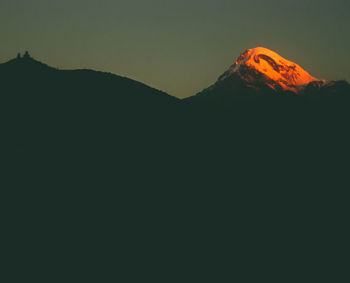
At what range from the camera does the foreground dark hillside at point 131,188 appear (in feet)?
411

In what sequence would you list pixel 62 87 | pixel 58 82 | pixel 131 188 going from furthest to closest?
pixel 62 87, pixel 58 82, pixel 131 188

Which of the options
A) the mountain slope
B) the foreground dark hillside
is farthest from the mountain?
the foreground dark hillside

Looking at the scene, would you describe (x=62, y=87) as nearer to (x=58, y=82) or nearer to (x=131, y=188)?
(x=58, y=82)

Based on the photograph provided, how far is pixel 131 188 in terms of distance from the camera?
149 metres

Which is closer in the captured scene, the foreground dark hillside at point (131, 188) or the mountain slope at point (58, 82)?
the foreground dark hillside at point (131, 188)

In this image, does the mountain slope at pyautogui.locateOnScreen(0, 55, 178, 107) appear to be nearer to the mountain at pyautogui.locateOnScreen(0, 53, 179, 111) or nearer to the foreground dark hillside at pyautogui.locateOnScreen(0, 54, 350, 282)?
the mountain at pyautogui.locateOnScreen(0, 53, 179, 111)

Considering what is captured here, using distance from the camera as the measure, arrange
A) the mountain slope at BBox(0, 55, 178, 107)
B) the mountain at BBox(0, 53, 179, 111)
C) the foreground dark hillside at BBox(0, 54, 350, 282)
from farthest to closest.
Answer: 1. the mountain slope at BBox(0, 55, 178, 107)
2. the mountain at BBox(0, 53, 179, 111)
3. the foreground dark hillside at BBox(0, 54, 350, 282)

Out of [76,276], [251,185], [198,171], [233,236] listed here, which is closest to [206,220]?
[233,236]

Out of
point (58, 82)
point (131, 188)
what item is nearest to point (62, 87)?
point (58, 82)

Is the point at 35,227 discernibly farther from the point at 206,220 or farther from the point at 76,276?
the point at 206,220

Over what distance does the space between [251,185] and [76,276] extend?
3991 inches

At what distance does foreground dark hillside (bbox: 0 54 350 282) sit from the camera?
125125 mm

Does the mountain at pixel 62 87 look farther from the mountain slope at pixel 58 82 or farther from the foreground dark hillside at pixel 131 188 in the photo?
the foreground dark hillside at pixel 131 188

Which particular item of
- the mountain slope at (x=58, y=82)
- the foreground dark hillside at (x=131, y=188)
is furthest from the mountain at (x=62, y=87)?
the foreground dark hillside at (x=131, y=188)
